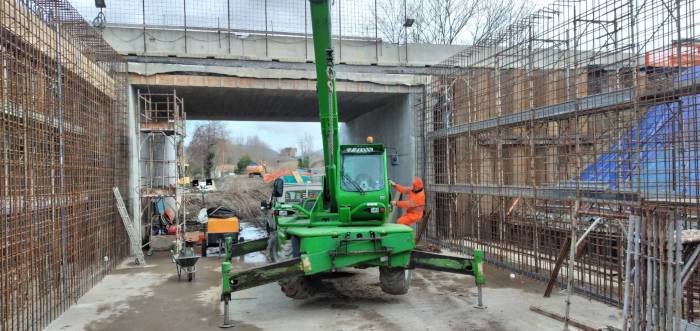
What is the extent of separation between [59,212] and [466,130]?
29.9 ft

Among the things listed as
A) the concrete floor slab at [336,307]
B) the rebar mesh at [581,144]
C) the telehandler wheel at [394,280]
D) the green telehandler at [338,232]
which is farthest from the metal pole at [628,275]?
the telehandler wheel at [394,280]

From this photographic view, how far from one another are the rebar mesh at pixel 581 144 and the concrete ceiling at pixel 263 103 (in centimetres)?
262

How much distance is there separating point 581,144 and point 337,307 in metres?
7.63

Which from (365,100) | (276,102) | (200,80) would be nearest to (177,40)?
(200,80)

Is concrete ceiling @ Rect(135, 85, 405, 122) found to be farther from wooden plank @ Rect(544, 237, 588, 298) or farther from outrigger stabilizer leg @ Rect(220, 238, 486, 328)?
→ wooden plank @ Rect(544, 237, 588, 298)

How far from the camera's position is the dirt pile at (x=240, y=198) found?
25906 millimetres

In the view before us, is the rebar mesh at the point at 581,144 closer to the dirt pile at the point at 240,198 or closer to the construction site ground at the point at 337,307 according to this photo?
the construction site ground at the point at 337,307

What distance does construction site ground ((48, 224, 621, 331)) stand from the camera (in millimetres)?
7371

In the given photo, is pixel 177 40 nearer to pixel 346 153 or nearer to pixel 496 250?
pixel 346 153

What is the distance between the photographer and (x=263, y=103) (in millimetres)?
17531

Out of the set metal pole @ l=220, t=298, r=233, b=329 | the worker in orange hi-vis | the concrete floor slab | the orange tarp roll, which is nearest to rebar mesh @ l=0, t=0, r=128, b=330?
the concrete floor slab

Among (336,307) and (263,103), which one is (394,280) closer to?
(336,307)

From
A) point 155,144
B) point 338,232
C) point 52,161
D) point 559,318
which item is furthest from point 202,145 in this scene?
point 559,318

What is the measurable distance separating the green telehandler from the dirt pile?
1652cm
